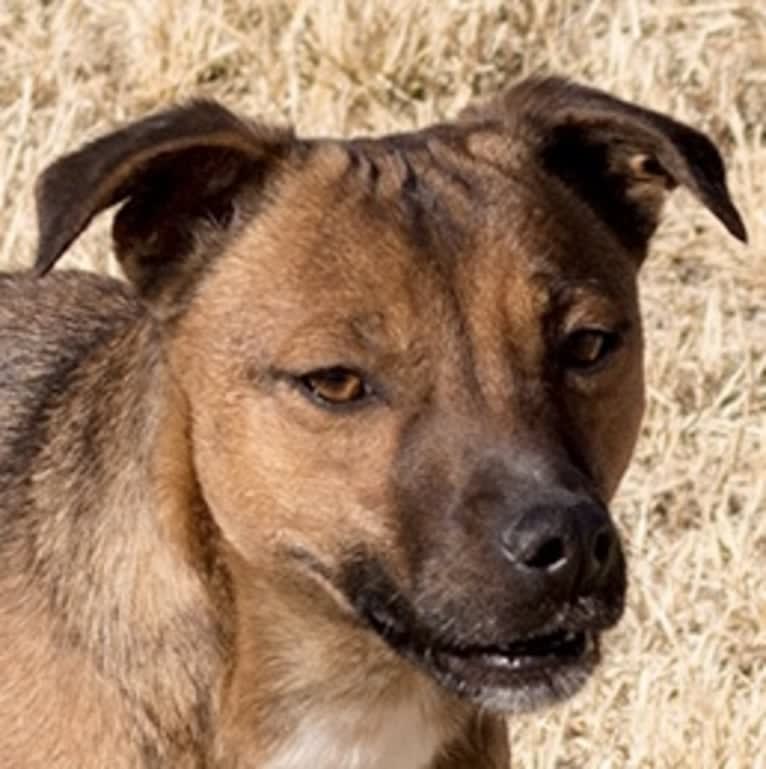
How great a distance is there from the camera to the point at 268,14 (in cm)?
1032

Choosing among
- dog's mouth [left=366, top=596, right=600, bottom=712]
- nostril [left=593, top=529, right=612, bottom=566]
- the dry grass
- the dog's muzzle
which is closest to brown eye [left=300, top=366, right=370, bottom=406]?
the dog's muzzle

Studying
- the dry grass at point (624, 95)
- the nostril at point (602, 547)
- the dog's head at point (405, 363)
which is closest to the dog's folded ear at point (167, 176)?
the dog's head at point (405, 363)

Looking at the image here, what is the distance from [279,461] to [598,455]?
660 millimetres

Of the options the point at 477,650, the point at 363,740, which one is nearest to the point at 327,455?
the point at 477,650

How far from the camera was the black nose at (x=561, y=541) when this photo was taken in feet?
18.0

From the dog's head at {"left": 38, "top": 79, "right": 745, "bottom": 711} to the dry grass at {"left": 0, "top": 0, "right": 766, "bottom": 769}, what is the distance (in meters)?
2.42

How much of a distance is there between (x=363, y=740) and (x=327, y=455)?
0.70 metres

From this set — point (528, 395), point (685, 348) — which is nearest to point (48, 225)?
point (528, 395)

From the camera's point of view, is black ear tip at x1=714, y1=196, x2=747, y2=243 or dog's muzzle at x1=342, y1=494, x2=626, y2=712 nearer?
dog's muzzle at x1=342, y1=494, x2=626, y2=712

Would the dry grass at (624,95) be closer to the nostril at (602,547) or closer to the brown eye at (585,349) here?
the brown eye at (585,349)

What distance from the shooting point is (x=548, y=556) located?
218 inches

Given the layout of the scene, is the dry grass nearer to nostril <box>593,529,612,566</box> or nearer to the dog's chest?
the dog's chest

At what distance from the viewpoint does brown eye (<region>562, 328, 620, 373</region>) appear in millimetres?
5934

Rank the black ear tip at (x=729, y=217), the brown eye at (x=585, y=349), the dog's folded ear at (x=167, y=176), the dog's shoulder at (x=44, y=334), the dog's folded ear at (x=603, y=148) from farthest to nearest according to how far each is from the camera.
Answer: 1. the dog's shoulder at (x=44, y=334)
2. the dog's folded ear at (x=603, y=148)
3. the black ear tip at (x=729, y=217)
4. the brown eye at (x=585, y=349)
5. the dog's folded ear at (x=167, y=176)
